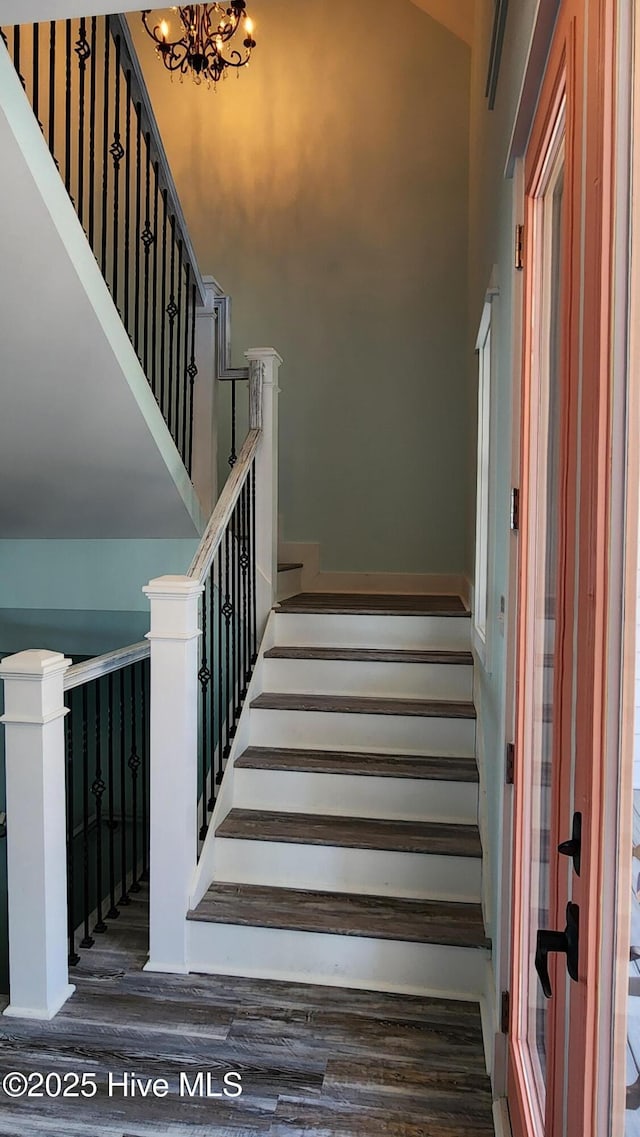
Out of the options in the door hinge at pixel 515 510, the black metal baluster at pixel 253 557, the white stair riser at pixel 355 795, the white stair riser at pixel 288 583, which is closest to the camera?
the door hinge at pixel 515 510

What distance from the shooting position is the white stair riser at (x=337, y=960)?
2250 mm

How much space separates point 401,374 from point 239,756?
113 inches

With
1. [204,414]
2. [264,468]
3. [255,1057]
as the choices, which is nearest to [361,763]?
[255,1057]

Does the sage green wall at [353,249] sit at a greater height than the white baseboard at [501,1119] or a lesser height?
greater

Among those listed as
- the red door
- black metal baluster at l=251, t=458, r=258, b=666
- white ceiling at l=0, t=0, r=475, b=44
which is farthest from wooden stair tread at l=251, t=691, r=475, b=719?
white ceiling at l=0, t=0, r=475, b=44

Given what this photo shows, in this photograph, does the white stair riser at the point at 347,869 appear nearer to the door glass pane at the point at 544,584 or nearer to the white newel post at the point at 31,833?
the white newel post at the point at 31,833

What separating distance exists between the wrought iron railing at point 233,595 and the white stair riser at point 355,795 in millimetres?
177

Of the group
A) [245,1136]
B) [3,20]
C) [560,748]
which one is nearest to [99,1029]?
[245,1136]

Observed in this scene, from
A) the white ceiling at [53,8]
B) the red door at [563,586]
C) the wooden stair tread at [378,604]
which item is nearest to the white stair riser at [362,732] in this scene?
the wooden stair tread at [378,604]

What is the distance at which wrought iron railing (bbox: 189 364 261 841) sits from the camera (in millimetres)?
2727

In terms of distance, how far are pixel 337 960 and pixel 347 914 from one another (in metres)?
0.14

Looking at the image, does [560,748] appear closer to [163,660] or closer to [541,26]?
[541,26]

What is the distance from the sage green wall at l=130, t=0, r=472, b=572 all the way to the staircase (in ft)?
4.94

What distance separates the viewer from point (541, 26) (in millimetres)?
1258
